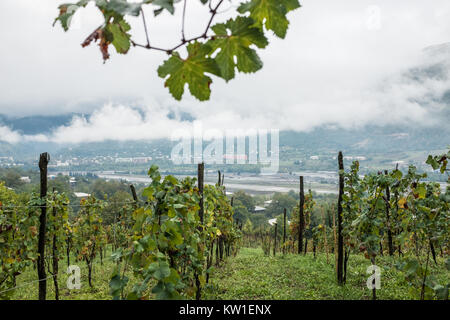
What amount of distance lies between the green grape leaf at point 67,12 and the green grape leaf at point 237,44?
32cm

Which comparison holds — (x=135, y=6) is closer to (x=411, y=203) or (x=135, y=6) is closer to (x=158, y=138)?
(x=411, y=203)

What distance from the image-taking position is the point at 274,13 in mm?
809

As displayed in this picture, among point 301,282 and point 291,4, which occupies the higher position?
point 291,4

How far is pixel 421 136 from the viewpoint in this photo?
143 m

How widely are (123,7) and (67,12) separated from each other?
0.15 m

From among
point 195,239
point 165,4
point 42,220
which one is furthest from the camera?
point 42,220

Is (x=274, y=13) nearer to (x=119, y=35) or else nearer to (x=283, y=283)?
(x=119, y=35)

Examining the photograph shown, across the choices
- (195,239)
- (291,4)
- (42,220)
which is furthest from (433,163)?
(42,220)

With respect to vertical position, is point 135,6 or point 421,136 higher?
point 421,136

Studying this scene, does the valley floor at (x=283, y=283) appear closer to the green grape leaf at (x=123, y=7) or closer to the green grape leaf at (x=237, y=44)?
the green grape leaf at (x=237, y=44)

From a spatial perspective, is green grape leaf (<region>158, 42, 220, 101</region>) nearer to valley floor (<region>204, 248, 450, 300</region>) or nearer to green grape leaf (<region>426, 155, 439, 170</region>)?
green grape leaf (<region>426, 155, 439, 170</region>)

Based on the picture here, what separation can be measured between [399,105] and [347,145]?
250 feet

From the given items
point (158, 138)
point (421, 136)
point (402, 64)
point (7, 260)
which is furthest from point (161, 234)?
point (402, 64)
